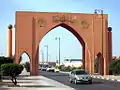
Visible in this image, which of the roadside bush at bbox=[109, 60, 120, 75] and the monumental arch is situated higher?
the monumental arch

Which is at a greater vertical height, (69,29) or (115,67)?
(69,29)

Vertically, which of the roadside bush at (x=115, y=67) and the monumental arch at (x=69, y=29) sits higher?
the monumental arch at (x=69, y=29)

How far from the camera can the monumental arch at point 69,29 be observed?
68000 millimetres

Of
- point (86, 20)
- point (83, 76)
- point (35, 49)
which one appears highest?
point (86, 20)

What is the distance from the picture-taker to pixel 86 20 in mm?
71188

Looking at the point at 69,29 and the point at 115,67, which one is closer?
the point at 115,67

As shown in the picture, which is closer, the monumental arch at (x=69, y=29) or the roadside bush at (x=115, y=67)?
the roadside bush at (x=115, y=67)

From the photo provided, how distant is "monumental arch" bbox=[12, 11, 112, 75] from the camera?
68.0 m

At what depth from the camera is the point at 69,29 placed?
73562 millimetres

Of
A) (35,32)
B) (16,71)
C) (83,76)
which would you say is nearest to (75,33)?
(35,32)

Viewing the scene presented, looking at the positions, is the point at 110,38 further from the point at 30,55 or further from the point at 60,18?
the point at 30,55

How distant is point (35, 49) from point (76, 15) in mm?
9841

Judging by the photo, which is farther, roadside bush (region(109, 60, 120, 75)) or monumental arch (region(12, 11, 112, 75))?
monumental arch (region(12, 11, 112, 75))

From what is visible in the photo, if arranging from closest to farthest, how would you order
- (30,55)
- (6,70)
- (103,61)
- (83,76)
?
(6,70), (83,76), (30,55), (103,61)
